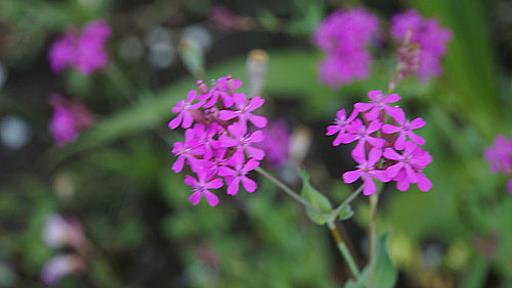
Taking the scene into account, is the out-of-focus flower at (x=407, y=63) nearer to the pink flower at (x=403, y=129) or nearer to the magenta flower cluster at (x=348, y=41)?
the pink flower at (x=403, y=129)

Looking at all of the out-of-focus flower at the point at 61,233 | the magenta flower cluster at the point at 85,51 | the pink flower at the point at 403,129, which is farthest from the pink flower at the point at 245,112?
the out-of-focus flower at the point at 61,233

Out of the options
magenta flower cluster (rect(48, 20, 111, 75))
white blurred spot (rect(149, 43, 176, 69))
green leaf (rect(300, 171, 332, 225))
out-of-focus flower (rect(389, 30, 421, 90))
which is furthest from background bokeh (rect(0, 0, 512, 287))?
green leaf (rect(300, 171, 332, 225))

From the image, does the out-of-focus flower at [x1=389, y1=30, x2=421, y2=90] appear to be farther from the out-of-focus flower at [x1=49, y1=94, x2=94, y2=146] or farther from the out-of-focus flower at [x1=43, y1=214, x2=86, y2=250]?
the out-of-focus flower at [x1=43, y1=214, x2=86, y2=250]

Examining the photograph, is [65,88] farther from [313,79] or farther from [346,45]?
[346,45]

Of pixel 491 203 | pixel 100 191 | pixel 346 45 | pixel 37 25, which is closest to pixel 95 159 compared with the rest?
pixel 100 191

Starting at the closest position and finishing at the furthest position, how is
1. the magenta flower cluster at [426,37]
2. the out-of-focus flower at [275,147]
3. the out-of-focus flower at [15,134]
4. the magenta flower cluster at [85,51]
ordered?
1. the magenta flower cluster at [426,37]
2. the magenta flower cluster at [85,51]
3. the out-of-focus flower at [275,147]
4. the out-of-focus flower at [15,134]

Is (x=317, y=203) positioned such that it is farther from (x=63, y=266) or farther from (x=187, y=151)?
(x=63, y=266)
